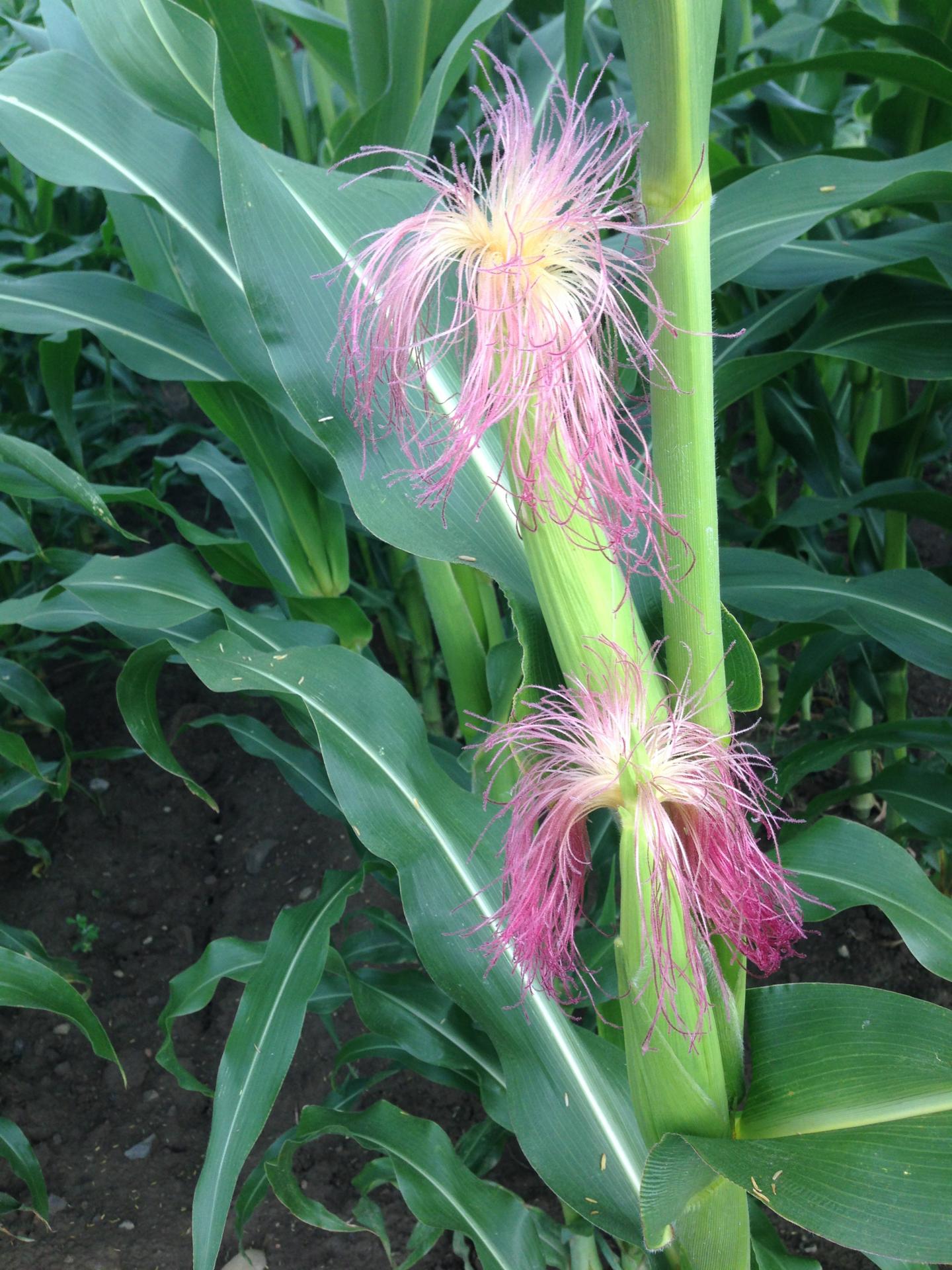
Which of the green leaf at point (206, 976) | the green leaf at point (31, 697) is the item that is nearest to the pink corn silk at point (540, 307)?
the green leaf at point (206, 976)

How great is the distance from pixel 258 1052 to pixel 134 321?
3.43 ft

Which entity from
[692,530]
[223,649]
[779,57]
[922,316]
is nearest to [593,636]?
[692,530]

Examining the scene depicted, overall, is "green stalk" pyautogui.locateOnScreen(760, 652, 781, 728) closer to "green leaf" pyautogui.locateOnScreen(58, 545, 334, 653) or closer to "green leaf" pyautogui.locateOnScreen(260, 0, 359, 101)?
"green leaf" pyautogui.locateOnScreen(58, 545, 334, 653)

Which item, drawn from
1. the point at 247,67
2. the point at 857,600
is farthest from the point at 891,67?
the point at 247,67

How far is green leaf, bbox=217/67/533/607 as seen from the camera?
3.03 feet

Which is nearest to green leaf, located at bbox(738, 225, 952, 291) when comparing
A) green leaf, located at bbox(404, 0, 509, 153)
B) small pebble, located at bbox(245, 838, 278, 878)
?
green leaf, located at bbox(404, 0, 509, 153)

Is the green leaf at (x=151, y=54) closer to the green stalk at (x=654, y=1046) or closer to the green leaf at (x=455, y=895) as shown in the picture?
the green leaf at (x=455, y=895)

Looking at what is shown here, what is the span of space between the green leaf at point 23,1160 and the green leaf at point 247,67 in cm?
153

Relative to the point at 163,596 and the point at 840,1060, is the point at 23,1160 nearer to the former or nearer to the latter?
the point at 163,596

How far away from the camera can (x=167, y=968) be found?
217 centimetres

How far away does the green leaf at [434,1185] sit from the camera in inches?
50.3

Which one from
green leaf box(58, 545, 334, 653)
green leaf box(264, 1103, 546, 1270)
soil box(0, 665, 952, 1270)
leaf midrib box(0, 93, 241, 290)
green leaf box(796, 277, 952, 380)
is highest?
leaf midrib box(0, 93, 241, 290)

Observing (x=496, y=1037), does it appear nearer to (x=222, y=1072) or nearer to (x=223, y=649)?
(x=222, y=1072)

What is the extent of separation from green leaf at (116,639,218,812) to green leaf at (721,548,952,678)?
0.82 meters
